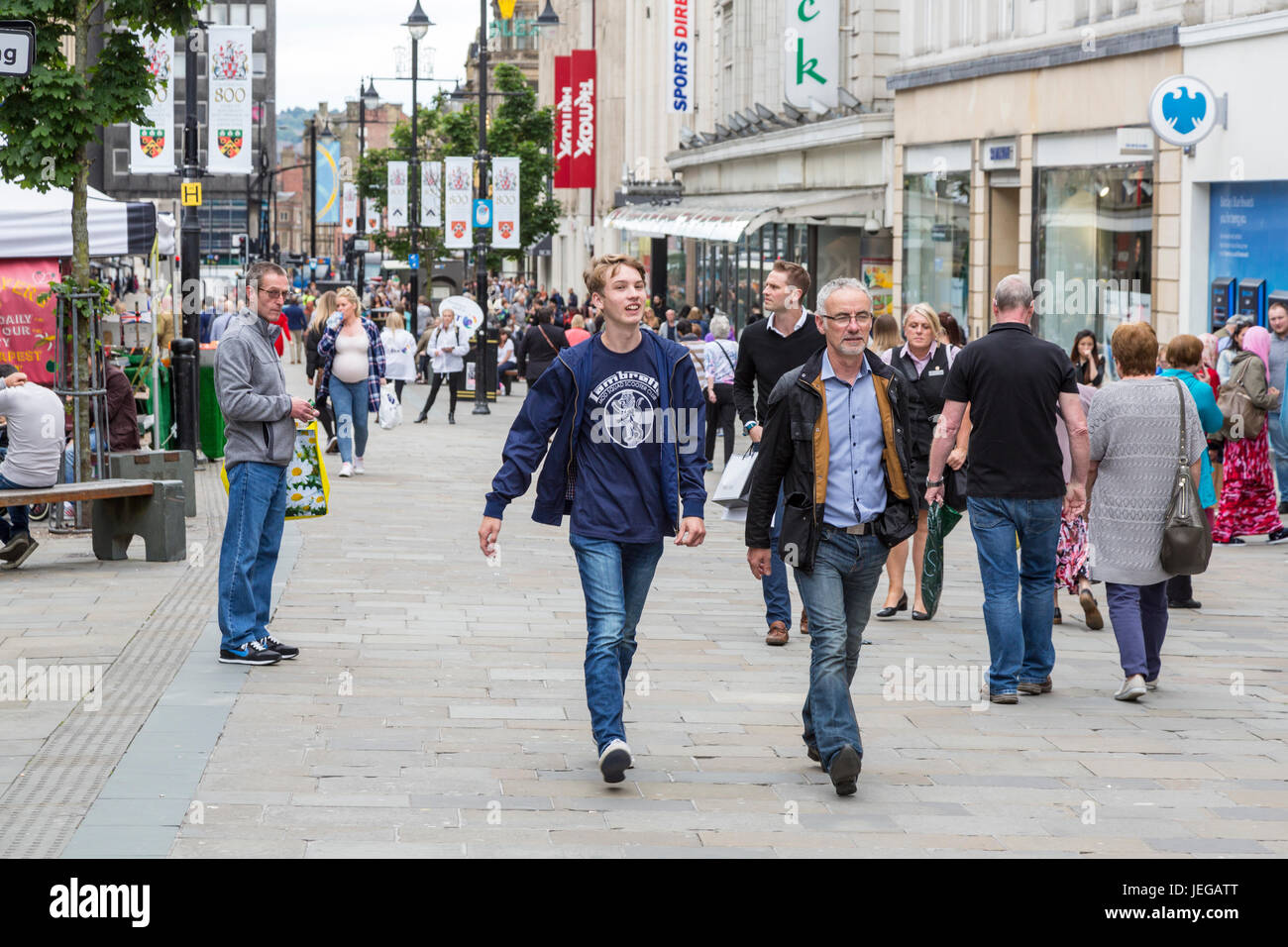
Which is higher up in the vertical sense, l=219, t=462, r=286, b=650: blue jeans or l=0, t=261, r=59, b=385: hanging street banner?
l=0, t=261, r=59, b=385: hanging street banner

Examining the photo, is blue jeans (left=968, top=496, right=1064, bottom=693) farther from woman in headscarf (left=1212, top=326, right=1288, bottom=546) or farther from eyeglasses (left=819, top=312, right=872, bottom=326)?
woman in headscarf (left=1212, top=326, right=1288, bottom=546)

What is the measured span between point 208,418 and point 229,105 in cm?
889

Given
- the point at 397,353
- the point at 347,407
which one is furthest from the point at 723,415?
the point at 397,353

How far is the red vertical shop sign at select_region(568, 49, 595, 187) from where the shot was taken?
168ft

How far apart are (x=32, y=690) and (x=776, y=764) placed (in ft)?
10.8

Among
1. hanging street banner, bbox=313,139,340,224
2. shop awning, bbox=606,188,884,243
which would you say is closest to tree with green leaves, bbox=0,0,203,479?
shop awning, bbox=606,188,884,243

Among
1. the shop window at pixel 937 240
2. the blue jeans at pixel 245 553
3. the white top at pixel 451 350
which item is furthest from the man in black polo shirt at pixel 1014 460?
the white top at pixel 451 350

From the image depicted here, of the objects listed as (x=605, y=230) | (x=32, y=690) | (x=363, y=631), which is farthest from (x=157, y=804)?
(x=605, y=230)

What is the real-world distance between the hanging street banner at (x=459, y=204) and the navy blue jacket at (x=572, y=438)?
29.2m

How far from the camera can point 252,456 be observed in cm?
884

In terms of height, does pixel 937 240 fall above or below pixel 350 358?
above

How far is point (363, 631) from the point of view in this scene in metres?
9.94

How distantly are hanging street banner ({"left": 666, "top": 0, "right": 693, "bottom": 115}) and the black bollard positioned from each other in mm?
26784

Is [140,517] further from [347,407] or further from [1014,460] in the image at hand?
[1014,460]
